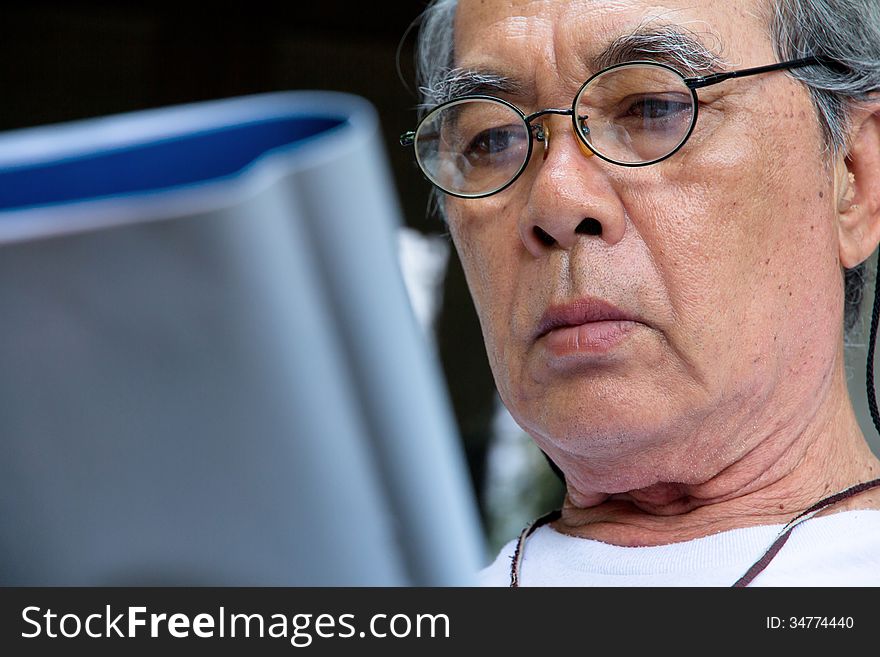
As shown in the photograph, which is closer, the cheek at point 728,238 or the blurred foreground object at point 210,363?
the blurred foreground object at point 210,363

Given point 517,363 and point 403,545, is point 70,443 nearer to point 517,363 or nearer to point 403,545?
point 403,545

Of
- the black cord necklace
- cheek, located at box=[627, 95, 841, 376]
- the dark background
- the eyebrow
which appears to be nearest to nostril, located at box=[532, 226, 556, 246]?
cheek, located at box=[627, 95, 841, 376]

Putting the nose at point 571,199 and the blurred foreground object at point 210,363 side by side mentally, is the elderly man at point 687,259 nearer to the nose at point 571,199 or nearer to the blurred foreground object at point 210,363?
the nose at point 571,199

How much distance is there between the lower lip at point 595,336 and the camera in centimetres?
114

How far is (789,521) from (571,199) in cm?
48

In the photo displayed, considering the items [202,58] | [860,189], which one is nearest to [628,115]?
[860,189]

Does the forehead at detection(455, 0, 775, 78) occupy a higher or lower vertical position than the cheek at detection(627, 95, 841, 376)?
higher

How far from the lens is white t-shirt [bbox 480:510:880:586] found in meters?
1.12

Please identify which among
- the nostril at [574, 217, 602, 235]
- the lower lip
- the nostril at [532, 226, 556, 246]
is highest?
the nostril at [574, 217, 602, 235]

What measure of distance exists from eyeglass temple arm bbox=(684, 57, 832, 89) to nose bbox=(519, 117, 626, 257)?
0.15m

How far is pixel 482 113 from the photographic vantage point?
1.30 meters

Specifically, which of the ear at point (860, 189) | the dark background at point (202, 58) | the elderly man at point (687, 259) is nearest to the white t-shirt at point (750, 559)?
the elderly man at point (687, 259)

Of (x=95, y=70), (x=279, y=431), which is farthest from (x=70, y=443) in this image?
(x=95, y=70)

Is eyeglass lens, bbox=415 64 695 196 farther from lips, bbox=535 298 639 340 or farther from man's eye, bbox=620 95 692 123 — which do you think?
lips, bbox=535 298 639 340
